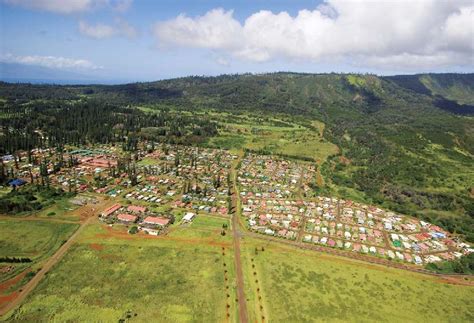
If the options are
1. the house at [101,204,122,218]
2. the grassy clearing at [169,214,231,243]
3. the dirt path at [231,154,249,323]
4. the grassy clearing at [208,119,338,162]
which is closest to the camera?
the dirt path at [231,154,249,323]

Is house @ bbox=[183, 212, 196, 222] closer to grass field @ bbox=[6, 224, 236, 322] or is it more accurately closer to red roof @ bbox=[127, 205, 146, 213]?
grass field @ bbox=[6, 224, 236, 322]

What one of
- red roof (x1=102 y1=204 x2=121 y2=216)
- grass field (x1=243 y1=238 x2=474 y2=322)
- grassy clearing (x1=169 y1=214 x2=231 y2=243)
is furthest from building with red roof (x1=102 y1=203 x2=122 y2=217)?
grass field (x1=243 y1=238 x2=474 y2=322)

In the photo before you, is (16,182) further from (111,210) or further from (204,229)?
(204,229)

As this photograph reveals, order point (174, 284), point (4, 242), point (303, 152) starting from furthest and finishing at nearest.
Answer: point (303, 152) < point (4, 242) < point (174, 284)

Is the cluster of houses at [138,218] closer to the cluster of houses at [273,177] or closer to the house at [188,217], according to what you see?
the house at [188,217]

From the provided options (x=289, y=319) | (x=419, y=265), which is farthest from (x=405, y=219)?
(x=289, y=319)

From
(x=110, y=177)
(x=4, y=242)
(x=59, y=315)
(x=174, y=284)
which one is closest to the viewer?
(x=59, y=315)

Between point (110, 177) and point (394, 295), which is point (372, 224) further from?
point (110, 177)
